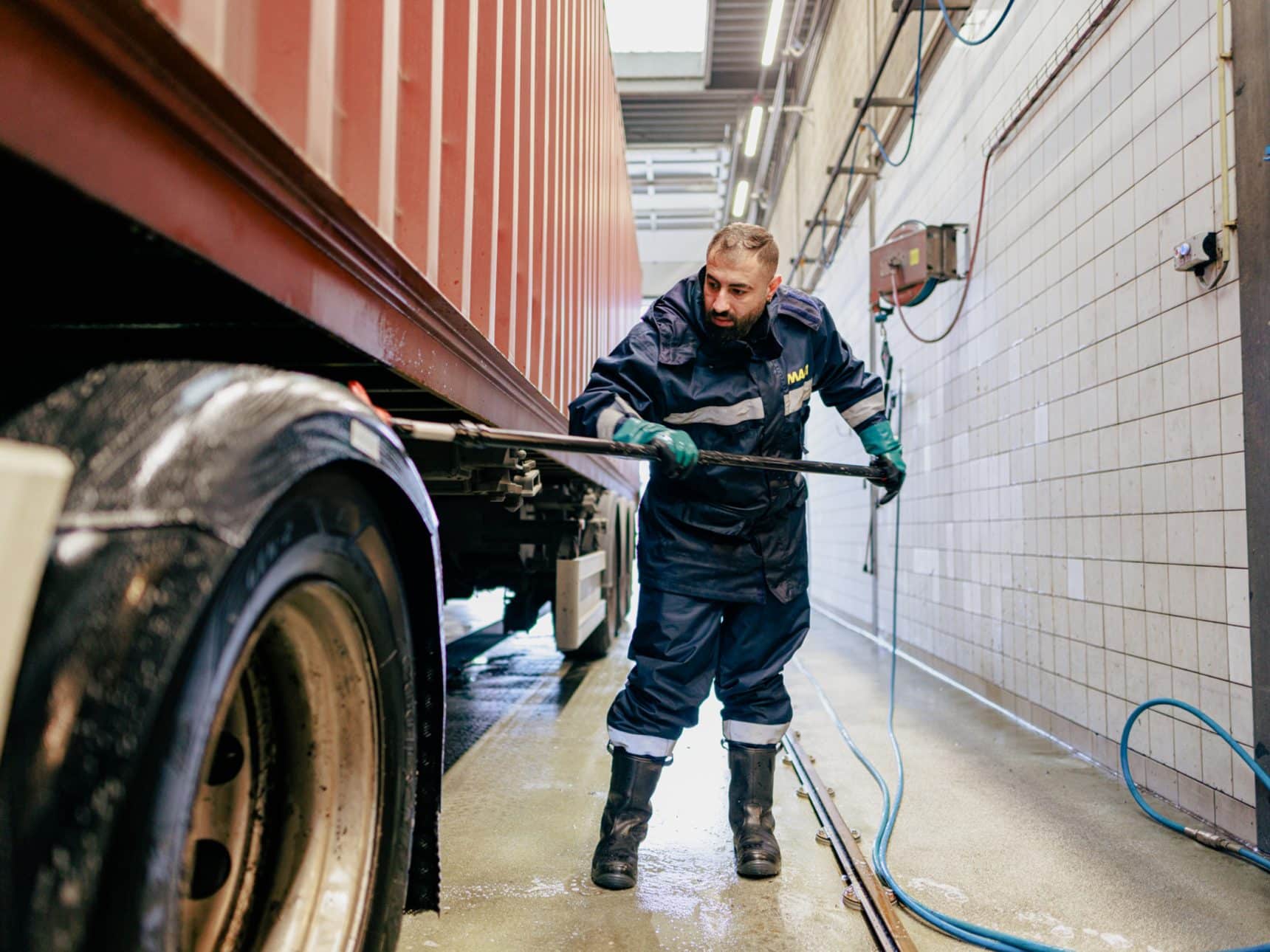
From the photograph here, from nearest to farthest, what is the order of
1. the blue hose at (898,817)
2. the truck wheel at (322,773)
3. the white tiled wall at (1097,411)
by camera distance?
1. the truck wheel at (322,773)
2. the blue hose at (898,817)
3. the white tiled wall at (1097,411)

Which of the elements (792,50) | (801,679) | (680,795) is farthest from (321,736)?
(792,50)

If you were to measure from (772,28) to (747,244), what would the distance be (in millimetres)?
6661

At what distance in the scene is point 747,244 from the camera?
2.51 meters

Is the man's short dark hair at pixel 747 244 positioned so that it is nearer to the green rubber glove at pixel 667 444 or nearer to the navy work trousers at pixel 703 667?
the green rubber glove at pixel 667 444

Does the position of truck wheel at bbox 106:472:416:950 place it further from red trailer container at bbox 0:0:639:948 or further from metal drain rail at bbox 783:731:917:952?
metal drain rail at bbox 783:731:917:952

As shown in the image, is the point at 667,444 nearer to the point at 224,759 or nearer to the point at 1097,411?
the point at 224,759

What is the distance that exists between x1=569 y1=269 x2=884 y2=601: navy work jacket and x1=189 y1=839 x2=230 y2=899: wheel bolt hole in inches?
56.3

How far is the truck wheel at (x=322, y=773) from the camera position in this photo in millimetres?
1149

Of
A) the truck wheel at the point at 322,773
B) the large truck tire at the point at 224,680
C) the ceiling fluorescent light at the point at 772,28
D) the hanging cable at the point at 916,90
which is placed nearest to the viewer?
the large truck tire at the point at 224,680

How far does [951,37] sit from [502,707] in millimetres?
4735

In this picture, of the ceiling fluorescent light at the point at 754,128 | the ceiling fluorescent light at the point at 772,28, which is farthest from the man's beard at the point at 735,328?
the ceiling fluorescent light at the point at 754,128

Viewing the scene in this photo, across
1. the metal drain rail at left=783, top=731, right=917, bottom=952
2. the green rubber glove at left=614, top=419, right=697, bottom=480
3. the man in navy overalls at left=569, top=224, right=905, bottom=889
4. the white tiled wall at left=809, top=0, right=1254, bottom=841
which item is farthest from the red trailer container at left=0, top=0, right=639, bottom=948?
the white tiled wall at left=809, top=0, right=1254, bottom=841

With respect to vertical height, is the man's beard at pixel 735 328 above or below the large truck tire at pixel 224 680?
above

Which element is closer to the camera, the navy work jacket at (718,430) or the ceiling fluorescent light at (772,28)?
the navy work jacket at (718,430)
